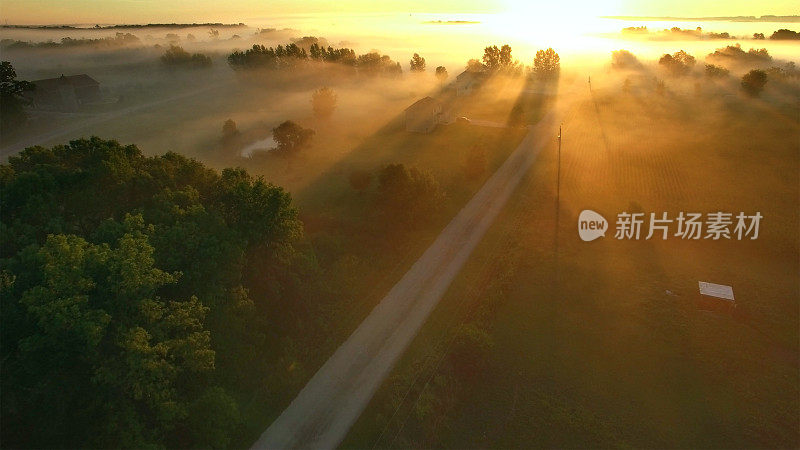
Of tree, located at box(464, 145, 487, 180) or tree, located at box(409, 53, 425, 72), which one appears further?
tree, located at box(409, 53, 425, 72)

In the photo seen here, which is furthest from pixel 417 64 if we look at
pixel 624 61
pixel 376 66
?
pixel 624 61

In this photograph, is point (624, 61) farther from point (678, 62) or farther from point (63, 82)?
point (63, 82)

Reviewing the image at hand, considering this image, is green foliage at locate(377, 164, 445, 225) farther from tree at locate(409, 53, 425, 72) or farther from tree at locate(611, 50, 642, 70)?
tree at locate(611, 50, 642, 70)

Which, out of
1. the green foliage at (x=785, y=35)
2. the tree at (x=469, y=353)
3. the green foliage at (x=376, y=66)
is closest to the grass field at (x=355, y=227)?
the tree at (x=469, y=353)

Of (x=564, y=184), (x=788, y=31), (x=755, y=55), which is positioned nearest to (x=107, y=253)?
(x=564, y=184)

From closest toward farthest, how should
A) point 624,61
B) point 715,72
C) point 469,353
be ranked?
point 469,353
point 715,72
point 624,61

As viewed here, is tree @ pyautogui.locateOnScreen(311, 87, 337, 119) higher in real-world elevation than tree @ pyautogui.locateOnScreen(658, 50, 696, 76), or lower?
lower

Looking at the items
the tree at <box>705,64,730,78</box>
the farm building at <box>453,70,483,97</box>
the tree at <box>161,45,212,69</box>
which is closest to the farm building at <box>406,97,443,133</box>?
the farm building at <box>453,70,483,97</box>
